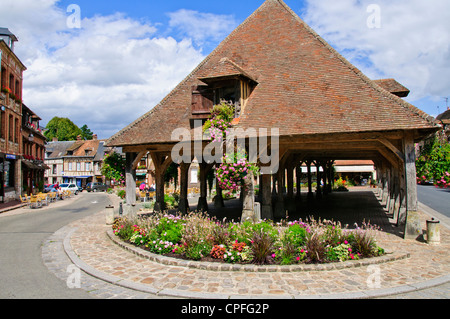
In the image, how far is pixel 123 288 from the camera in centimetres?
579

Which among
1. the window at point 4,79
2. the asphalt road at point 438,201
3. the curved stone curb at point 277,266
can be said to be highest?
the window at point 4,79

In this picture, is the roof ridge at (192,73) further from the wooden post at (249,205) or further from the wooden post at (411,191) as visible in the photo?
the wooden post at (411,191)

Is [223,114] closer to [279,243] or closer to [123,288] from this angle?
[279,243]

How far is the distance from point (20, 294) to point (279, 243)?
16.0 ft

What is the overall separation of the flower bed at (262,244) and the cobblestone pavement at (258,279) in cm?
42

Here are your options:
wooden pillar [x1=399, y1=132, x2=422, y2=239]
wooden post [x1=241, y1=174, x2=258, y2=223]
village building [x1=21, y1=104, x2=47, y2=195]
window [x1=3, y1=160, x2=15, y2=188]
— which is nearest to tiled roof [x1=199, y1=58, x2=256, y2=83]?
wooden post [x1=241, y1=174, x2=258, y2=223]

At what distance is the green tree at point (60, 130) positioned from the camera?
6475cm

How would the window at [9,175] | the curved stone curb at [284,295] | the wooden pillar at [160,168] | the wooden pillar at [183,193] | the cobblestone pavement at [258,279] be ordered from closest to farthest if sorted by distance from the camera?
1. the curved stone curb at [284,295]
2. the cobblestone pavement at [258,279]
3. the wooden pillar at [160,168]
4. the wooden pillar at [183,193]
5. the window at [9,175]

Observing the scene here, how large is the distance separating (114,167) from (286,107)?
6776mm

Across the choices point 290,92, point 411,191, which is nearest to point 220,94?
point 290,92

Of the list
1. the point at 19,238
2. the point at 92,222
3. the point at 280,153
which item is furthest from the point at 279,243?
the point at 92,222

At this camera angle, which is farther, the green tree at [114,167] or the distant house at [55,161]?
the distant house at [55,161]

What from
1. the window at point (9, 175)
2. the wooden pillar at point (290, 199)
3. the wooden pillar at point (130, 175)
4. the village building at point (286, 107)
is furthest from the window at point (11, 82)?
the wooden pillar at point (290, 199)

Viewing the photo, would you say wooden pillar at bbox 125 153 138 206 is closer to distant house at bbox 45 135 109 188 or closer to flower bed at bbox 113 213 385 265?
flower bed at bbox 113 213 385 265
